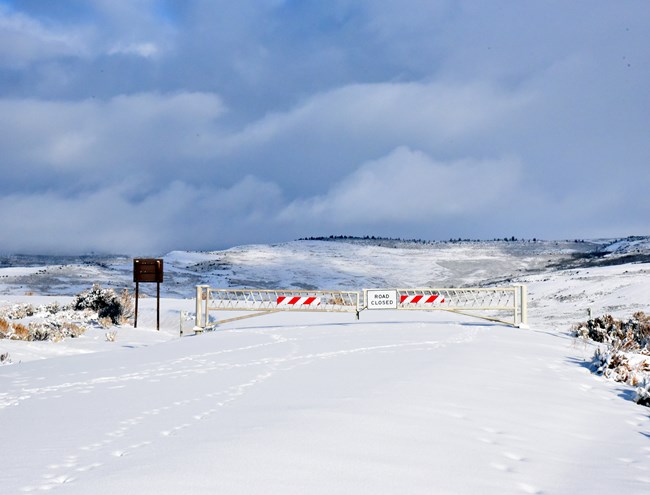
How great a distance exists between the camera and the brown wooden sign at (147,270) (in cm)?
2409

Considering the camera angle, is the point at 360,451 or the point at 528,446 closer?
the point at 360,451

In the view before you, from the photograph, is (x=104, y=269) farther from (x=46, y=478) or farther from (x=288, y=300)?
(x=46, y=478)

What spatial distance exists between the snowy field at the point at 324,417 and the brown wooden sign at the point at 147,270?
625cm

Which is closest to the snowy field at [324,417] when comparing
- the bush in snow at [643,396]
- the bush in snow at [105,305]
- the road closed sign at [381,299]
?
the bush in snow at [643,396]

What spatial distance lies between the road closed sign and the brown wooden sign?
8.13m

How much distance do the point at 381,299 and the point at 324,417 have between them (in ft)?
51.5

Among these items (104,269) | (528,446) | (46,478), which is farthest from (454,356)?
(104,269)

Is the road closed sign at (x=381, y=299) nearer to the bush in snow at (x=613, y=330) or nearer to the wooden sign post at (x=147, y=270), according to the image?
the bush in snow at (x=613, y=330)

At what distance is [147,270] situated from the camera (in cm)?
2433

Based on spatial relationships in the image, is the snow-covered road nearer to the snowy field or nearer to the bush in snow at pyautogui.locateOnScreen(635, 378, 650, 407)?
the snowy field

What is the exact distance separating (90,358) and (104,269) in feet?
147

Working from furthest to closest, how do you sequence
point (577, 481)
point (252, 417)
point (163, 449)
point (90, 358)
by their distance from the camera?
1. point (90, 358)
2. point (252, 417)
3. point (163, 449)
4. point (577, 481)

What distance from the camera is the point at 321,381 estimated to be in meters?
8.61

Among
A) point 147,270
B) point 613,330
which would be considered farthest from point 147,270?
point 613,330
